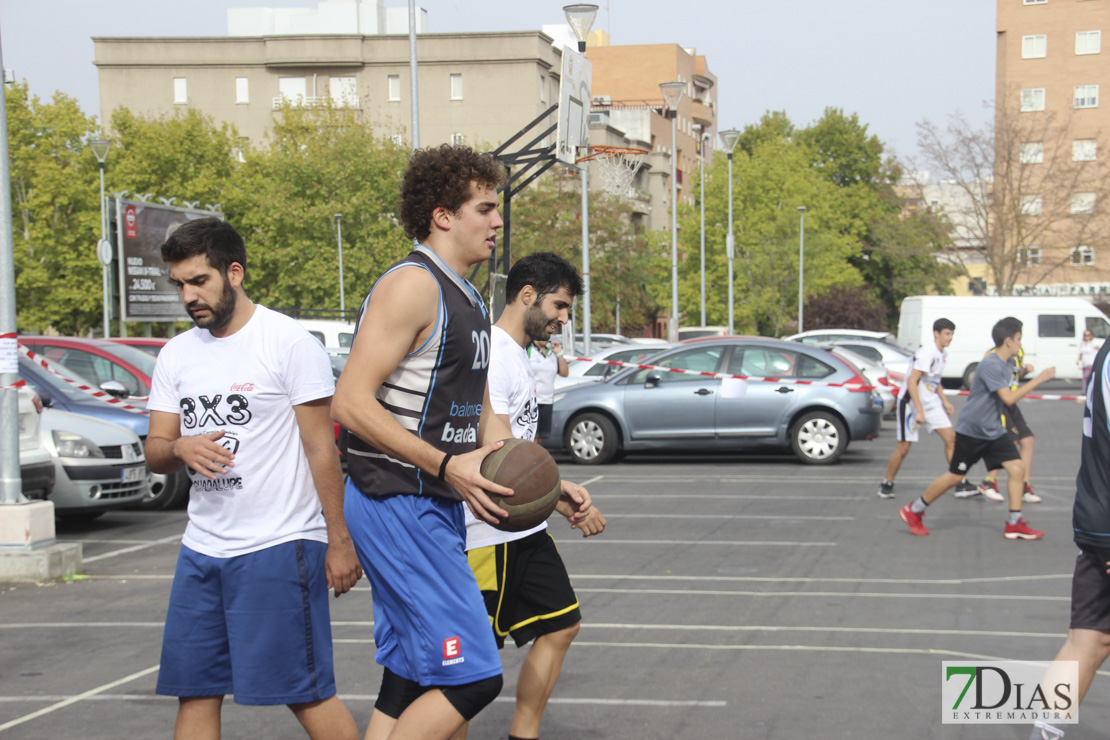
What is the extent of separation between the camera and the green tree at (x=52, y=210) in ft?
150

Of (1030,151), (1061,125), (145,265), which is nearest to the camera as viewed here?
(145,265)

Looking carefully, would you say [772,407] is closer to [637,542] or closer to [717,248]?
[637,542]

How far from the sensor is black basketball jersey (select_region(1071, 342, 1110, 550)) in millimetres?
4109

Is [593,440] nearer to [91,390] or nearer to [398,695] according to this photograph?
[91,390]

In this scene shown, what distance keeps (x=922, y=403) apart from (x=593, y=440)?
524 cm

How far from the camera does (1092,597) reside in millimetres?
4234

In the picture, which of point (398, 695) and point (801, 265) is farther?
point (801, 265)

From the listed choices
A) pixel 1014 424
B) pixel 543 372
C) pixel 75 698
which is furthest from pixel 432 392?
pixel 1014 424

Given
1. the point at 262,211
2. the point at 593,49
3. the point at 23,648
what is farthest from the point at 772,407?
the point at 593,49

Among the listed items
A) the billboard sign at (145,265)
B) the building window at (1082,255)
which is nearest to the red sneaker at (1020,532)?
the billboard sign at (145,265)

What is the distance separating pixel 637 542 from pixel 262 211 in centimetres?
4144

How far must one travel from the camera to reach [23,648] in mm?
6414

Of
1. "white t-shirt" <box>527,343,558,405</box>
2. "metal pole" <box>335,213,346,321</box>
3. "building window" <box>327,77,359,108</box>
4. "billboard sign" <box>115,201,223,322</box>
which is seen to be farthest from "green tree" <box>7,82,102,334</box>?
"white t-shirt" <box>527,343,558,405</box>

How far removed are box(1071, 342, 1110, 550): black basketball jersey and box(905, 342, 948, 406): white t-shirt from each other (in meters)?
8.11
